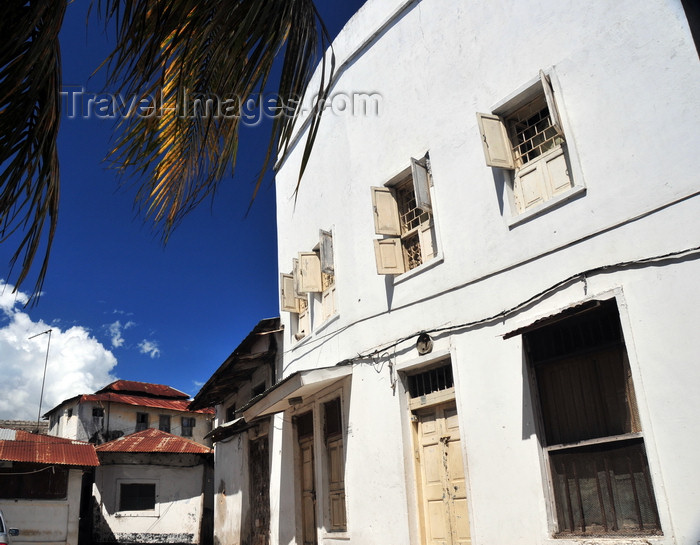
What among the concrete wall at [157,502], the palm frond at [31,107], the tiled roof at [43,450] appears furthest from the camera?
the concrete wall at [157,502]

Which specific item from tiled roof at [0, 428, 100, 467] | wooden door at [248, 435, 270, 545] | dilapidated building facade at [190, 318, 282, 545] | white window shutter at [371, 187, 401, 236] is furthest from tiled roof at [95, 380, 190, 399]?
white window shutter at [371, 187, 401, 236]

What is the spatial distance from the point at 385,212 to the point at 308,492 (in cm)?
528

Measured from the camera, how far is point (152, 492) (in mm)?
24203

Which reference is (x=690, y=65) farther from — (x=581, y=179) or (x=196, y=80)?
(x=196, y=80)

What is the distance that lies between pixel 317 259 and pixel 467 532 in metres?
5.83

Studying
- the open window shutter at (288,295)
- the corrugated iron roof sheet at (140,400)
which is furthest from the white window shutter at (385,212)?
the corrugated iron roof sheet at (140,400)

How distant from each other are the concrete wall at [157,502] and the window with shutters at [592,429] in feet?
66.1

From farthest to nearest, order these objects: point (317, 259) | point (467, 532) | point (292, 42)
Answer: point (317, 259) < point (467, 532) < point (292, 42)

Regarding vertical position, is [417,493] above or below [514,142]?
below

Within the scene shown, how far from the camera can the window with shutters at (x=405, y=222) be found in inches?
356

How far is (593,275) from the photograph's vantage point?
6.55 m

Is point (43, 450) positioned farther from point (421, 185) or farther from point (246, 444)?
point (421, 185)

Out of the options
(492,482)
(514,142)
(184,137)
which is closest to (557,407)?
(492,482)

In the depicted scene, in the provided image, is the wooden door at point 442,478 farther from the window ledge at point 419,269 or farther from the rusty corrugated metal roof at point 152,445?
the rusty corrugated metal roof at point 152,445
